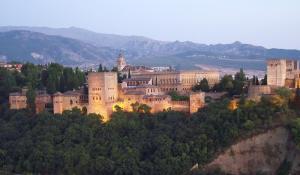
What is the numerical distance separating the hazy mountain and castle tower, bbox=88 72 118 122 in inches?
4364

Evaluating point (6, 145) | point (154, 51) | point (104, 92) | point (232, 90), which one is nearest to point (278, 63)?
point (232, 90)

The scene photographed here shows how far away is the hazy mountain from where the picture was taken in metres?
157

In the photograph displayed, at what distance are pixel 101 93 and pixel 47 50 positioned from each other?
404 feet

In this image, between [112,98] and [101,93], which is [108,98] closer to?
[112,98]

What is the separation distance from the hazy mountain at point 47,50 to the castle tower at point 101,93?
110841 millimetres

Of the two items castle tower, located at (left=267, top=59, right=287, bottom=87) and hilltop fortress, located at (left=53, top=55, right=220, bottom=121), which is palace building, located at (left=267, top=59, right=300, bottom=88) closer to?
castle tower, located at (left=267, top=59, right=287, bottom=87)

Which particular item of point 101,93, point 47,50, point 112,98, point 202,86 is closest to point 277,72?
point 202,86

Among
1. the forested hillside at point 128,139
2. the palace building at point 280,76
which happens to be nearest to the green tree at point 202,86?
the palace building at point 280,76

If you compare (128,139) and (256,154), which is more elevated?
(128,139)

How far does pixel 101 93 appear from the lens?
42.0 meters

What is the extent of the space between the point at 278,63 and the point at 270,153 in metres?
7.40

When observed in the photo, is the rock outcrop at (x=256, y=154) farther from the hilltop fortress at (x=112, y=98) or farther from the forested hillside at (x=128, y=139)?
the hilltop fortress at (x=112, y=98)

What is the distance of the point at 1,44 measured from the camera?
166 meters

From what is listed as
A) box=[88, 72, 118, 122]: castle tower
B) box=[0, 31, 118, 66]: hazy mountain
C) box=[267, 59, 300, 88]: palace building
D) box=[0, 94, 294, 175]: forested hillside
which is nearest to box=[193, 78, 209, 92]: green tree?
box=[267, 59, 300, 88]: palace building
